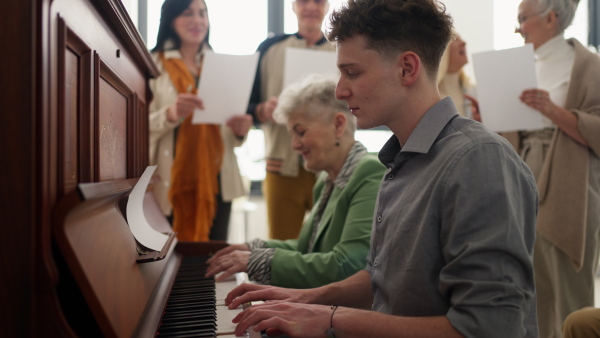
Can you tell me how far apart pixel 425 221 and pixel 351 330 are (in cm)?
26

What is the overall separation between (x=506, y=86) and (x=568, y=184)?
1.65 ft

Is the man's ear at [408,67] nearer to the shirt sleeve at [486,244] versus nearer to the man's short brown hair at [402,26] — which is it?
the man's short brown hair at [402,26]

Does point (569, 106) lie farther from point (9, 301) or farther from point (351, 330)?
point (9, 301)

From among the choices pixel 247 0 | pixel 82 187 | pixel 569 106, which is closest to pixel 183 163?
pixel 569 106

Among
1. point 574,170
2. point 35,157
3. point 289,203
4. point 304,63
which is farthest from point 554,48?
point 35,157

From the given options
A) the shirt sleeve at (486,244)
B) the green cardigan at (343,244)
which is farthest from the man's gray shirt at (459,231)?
the green cardigan at (343,244)

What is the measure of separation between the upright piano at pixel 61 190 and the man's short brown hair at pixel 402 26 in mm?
537

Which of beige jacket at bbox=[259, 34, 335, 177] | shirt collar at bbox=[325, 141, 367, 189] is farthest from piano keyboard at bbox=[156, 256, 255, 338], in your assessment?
beige jacket at bbox=[259, 34, 335, 177]

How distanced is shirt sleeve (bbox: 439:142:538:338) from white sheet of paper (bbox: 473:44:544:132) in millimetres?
1519

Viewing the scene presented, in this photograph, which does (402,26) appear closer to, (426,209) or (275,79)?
(426,209)

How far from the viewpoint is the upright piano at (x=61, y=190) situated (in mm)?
828

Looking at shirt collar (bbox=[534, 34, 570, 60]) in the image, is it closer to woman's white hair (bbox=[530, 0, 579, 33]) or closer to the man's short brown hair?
woman's white hair (bbox=[530, 0, 579, 33])

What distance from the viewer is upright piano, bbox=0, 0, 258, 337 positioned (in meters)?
0.83

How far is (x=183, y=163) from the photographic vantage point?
9.34 feet
